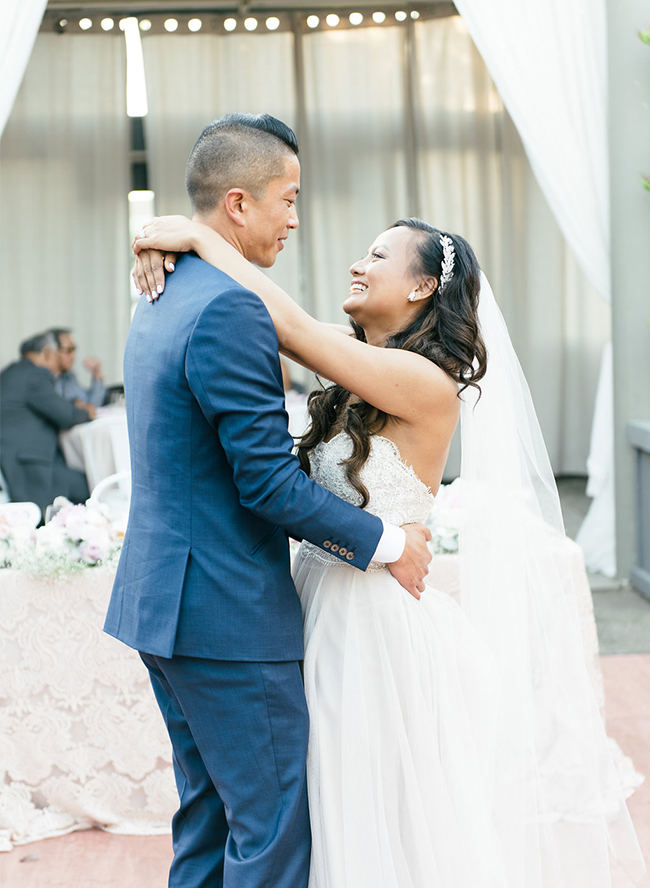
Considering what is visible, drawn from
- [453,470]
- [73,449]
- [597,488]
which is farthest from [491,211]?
[73,449]

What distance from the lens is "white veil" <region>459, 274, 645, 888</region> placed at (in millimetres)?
2031

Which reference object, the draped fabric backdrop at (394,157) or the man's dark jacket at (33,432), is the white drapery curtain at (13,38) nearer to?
the man's dark jacket at (33,432)

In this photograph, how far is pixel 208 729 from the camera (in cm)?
161

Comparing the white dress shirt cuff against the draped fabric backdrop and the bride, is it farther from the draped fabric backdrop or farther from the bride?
the draped fabric backdrop

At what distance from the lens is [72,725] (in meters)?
2.71

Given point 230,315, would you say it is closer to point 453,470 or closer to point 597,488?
point 597,488

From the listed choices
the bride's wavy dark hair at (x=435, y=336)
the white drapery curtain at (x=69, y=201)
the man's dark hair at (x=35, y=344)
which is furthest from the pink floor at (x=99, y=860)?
the white drapery curtain at (x=69, y=201)

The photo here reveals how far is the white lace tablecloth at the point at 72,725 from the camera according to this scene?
8.80 feet

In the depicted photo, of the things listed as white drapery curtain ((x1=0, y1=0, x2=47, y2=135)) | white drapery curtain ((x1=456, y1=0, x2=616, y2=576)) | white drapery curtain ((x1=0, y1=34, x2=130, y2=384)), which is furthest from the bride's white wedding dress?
white drapery curtain ((x1=0, y1=34, x2=130, y2=384))

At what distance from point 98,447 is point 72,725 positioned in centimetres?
365

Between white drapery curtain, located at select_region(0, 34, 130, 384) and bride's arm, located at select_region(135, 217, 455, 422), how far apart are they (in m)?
6.41

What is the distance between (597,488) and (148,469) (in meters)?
4.43

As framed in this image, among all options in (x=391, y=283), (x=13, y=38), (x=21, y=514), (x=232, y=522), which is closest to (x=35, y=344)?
(x=13, y=38)

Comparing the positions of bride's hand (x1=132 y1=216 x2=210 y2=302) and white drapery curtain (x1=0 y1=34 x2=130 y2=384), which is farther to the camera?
white drapery curtain (x1=0 y1=34 x2=130 y2=384)
